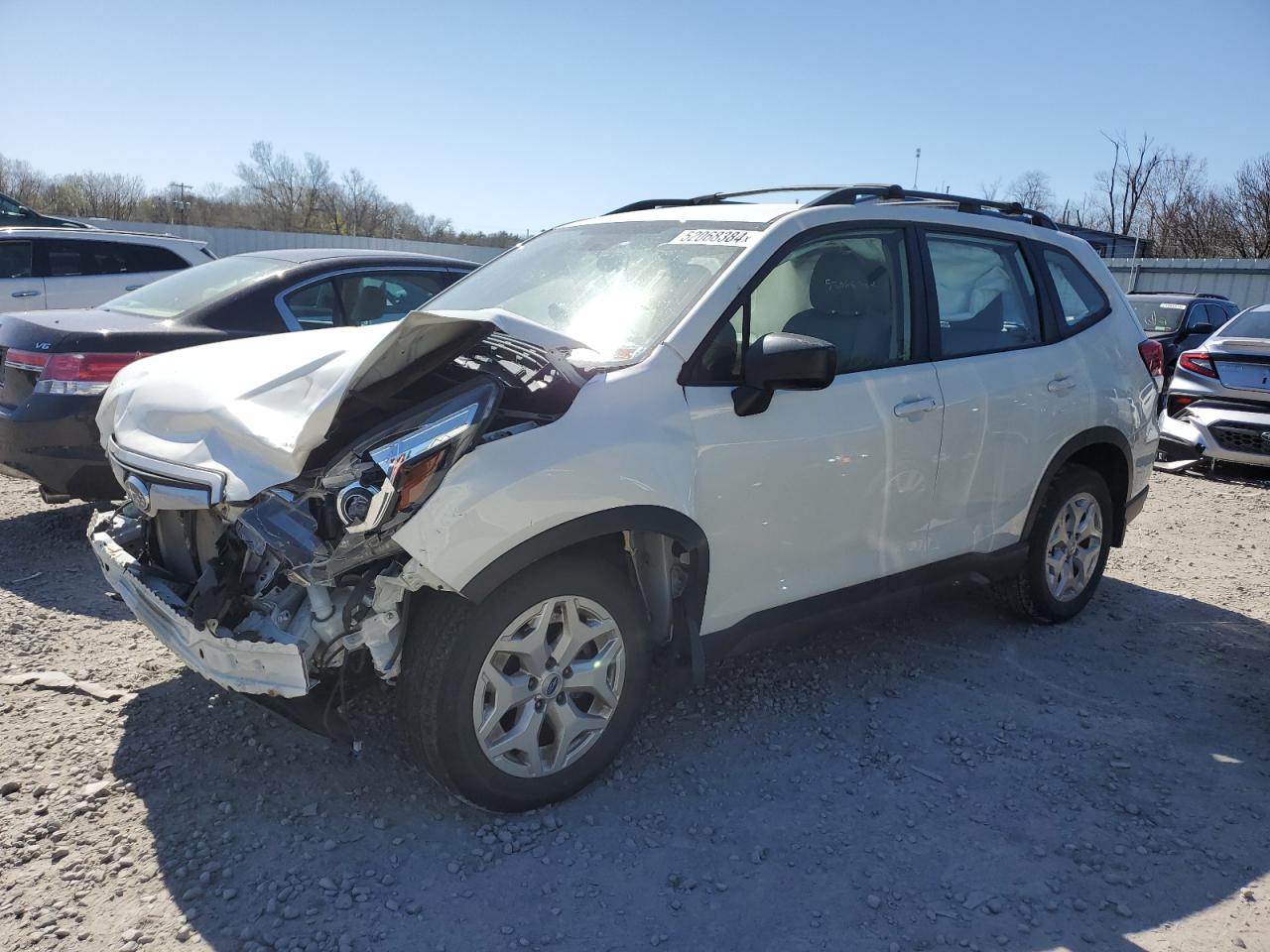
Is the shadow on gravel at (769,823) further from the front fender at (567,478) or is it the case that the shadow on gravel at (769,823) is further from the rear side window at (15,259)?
the rear side window at (15,259)

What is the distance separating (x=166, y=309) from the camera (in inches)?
215

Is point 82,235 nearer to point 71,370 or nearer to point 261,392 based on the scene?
point 71,370

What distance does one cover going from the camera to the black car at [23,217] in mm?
13438

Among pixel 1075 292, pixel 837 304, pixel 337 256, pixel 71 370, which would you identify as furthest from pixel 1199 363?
pixel 71 370

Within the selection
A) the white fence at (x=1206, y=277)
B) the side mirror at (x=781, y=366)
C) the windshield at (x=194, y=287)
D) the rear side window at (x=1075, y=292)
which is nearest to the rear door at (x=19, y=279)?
the windshield at (x=194, y=287)

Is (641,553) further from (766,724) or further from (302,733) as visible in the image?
(302,733)

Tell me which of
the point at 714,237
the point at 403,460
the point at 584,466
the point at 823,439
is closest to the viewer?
the point at 403,460

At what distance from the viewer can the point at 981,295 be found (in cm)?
407

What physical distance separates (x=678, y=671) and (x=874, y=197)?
2184 millimetres

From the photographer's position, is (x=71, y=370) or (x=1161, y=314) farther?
(x=1161, y=314)

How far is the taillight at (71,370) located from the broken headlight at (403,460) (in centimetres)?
295

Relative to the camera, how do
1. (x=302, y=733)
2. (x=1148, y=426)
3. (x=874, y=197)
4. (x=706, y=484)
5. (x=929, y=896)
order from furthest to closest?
1. (x=1148, y=426)
2. (x=874, y=197)
3. (x=302, y=733)
4. (x=706, y=484)
5. (x=929, y=896)

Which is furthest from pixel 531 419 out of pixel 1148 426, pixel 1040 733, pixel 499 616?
pixel 1148 426

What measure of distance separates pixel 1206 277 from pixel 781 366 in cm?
2890
